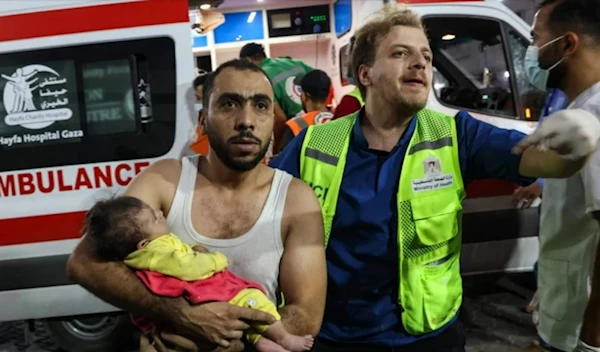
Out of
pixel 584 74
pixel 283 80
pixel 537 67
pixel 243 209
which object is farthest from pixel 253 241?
pixel 283 80

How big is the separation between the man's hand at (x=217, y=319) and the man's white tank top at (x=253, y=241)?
162 millimetres

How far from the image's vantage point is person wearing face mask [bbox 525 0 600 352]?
182 centimetres

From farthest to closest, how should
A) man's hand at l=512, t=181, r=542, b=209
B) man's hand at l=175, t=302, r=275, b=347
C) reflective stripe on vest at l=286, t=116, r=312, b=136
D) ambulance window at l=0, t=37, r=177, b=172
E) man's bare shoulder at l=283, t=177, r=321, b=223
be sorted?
reflective stripe on vest at l=286, t=116, r=312, b=136 < ambulance window at l=0, t=37, r=177, b=172 < man's hand at l=512, t=181, r=542, b=209 < man's bare shoulder at l=283, t=177, r=321, b=223 < man's hand at l=175, t=302, r=275, b=347

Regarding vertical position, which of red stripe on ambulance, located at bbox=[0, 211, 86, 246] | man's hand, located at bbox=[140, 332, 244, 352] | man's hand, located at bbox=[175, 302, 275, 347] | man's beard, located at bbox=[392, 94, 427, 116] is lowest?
red stripe on ambulance, located at bbox=[0, 211, 86, 246]

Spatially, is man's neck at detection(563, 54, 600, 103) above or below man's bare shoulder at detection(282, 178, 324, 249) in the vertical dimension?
above

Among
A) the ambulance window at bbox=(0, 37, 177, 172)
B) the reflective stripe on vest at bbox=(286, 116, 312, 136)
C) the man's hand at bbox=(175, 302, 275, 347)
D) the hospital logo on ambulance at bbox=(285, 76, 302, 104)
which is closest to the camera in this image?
the man's hand at bbox=(175, 302, 275, 347)

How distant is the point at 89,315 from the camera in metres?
3.82

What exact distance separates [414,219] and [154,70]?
2344 mm

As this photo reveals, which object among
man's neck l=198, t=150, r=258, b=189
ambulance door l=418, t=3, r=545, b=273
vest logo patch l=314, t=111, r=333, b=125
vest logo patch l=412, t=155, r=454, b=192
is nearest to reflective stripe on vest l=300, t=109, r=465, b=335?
vest logo patch l=412, t=155, r=454, b=192

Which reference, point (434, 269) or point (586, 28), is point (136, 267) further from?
point (586, 28)

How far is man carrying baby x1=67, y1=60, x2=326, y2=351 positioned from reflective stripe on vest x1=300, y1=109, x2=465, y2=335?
0.52ft

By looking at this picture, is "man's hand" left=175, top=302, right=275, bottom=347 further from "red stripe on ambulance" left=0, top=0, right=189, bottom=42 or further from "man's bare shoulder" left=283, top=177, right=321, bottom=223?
"red stripe on ambulance" left=0, top=0, right=189, bottom=42

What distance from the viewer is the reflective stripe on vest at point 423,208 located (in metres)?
1.84

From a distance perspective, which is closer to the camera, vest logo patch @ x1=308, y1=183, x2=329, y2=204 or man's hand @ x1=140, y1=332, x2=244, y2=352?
man's hand @ x1=140, y1=332, x2=244, y2=352
